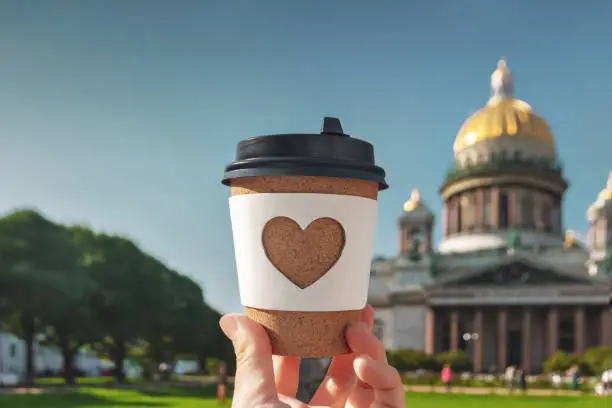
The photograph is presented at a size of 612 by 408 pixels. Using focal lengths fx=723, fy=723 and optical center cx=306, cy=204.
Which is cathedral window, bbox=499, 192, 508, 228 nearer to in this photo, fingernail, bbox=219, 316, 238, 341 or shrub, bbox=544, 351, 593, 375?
shrub, bbox=544, 351, 593, 375

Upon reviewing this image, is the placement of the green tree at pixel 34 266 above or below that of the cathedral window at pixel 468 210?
below

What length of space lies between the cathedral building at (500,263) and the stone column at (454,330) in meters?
0.07

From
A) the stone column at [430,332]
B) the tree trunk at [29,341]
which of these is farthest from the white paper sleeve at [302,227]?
the stone column at [430,332]

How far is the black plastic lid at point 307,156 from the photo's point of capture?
266cm

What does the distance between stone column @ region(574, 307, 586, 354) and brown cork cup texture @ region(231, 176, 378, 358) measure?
51.2m

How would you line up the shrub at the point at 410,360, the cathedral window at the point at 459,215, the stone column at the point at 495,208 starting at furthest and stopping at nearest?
the cathedral window at the point at 459,215 → the stone column at the point at 495,208 → the shrub at the point at 410,360

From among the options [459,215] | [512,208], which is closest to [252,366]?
[512,208]

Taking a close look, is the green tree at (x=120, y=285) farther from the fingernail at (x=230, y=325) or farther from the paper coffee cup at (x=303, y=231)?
the paper coffee cup at (x=303, y=231)

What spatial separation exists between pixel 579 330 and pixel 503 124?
59.2 ft

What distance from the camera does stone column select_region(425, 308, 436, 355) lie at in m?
53.4

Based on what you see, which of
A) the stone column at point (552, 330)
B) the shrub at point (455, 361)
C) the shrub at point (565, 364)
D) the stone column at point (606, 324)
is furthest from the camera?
the stone column at point (552, 330)

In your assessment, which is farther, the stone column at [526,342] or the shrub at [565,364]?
the stone column at [526,342]

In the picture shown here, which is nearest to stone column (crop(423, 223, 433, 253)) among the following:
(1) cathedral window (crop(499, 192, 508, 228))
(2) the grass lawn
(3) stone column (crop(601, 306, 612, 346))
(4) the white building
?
(1) cathedral window (crop(499, 192, 508, 228))

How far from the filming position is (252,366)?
2.71 meters
